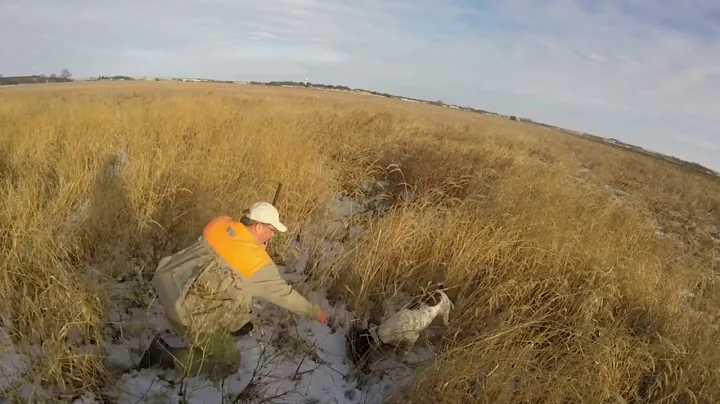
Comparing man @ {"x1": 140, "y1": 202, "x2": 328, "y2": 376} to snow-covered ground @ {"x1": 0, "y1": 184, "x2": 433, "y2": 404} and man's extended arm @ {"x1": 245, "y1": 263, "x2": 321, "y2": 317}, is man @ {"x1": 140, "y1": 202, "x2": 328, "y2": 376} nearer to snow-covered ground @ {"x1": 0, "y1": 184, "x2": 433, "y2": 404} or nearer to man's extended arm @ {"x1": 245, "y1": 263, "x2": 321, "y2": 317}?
man's extended arm @ {"x1": 245, "y1": 263, "x2": 321, "y2": 317}

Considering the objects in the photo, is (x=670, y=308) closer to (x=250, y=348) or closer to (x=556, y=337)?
(x=556, y=337)

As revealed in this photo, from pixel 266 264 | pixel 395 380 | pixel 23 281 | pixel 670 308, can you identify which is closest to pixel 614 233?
pixel 670 308

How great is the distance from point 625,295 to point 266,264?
2.79 m

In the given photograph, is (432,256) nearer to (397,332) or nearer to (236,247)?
(397,332)

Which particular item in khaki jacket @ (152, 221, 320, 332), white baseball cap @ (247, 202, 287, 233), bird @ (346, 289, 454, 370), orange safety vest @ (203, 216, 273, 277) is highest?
white baseball cap @ (247, 202, 287, 233)

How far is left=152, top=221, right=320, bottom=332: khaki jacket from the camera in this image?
2779mm

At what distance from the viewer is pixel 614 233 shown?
496 centimetres

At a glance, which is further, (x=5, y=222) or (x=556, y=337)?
(x=5, y=222)

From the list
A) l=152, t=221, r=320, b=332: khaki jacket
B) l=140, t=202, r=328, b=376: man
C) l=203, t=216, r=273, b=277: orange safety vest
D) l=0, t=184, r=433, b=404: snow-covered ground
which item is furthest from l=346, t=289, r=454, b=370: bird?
l=203, t=216, r=273, b=277: orange safety vest

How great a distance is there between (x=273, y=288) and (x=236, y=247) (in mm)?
340

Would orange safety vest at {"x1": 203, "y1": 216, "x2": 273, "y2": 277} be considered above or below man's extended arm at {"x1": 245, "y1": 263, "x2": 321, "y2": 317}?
above

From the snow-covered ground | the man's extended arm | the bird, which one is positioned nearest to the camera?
the snow-covered ground

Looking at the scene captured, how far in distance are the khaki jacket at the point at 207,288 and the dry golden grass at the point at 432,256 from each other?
53 cm

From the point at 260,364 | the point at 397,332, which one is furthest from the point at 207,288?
the point at 397,332
